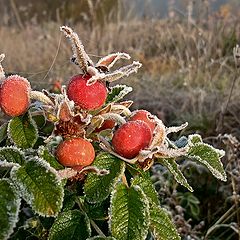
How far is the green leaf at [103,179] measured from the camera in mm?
763

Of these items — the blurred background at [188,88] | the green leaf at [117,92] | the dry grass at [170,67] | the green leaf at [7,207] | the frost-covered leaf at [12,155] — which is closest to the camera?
the green leaf at [7,207]

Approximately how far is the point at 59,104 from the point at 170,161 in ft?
0.65

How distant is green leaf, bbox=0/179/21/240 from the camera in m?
0.69

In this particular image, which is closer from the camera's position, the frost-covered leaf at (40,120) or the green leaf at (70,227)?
the green leaf at (70,227)

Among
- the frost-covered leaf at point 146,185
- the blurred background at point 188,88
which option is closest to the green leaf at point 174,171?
the frost-covered leaf at point 146,185

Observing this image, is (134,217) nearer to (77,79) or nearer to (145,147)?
(145,147)

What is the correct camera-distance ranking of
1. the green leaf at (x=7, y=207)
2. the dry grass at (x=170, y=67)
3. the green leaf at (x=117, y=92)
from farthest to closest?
the dry grass at (x=170, y=67), the green leaf at (x=117, y=92), the green leaf at (x=7, y=207)

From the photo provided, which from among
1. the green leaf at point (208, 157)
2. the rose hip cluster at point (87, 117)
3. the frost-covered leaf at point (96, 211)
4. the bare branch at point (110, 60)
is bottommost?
the frost-covered leaf at point (96, 211)

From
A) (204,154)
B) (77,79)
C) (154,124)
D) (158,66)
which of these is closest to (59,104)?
(77,79)

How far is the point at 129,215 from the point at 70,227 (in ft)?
0.36

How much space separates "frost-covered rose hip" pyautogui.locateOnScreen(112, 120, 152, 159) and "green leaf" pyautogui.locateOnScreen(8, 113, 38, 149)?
0.16 metres

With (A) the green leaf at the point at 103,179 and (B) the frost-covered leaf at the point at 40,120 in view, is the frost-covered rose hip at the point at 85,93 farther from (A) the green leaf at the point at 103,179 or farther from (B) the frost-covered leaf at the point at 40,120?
(B) the frost-covered leaf at the point at 40,120

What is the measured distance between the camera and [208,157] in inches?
34.9

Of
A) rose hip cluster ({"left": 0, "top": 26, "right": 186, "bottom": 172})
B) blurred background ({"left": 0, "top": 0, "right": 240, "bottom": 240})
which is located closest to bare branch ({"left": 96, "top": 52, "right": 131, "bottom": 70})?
rose hip cluster ({"left": 0, "top": 26, "right": 186, "bottom": 172})
